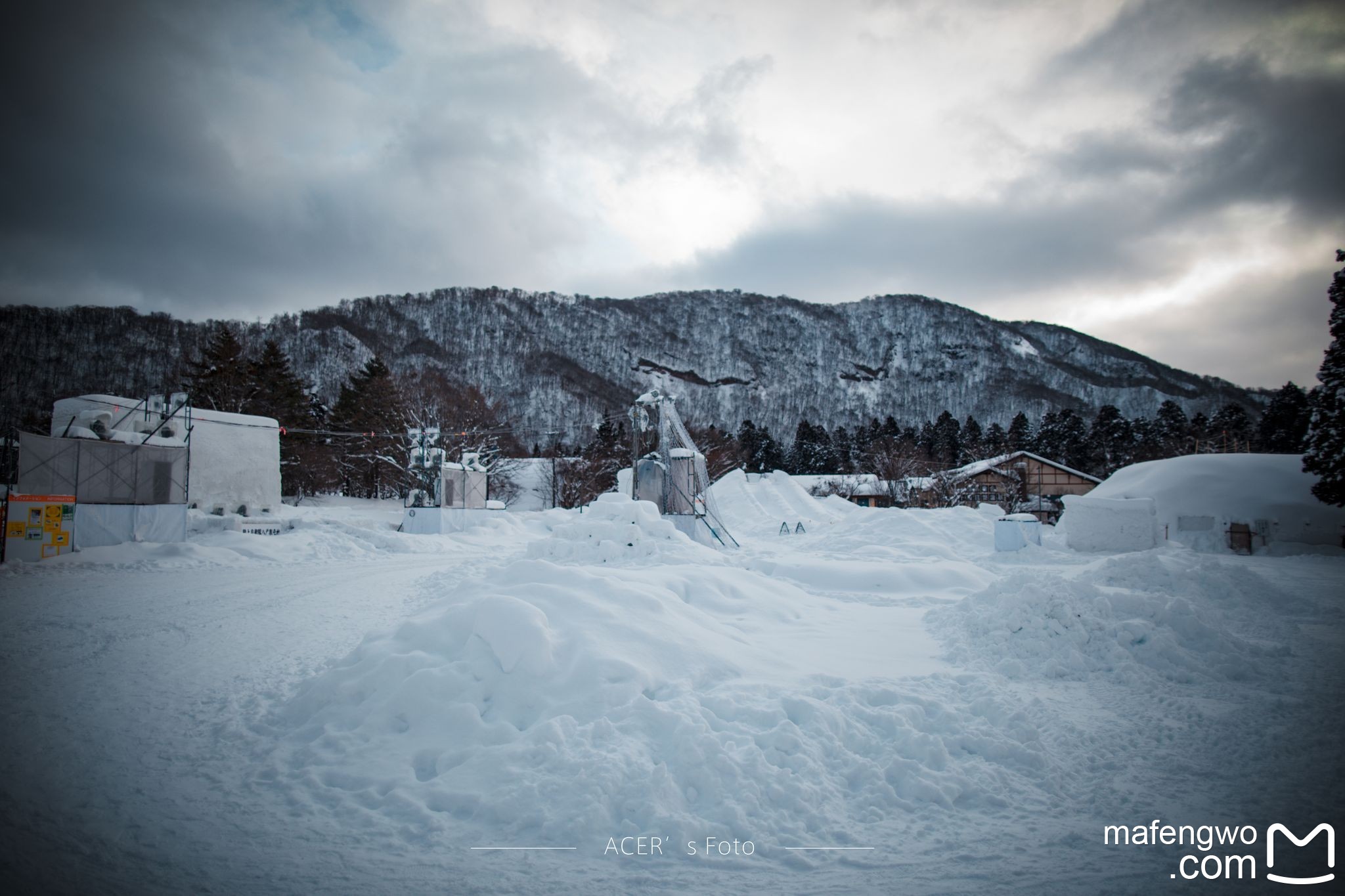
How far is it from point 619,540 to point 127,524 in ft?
50.1

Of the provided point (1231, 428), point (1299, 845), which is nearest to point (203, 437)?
point (1299, 845)

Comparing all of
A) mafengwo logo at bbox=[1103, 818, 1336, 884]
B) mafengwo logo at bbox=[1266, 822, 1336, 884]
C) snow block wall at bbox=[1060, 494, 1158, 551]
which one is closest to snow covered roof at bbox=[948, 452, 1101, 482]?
snow block wall at bbox=[1060, 494, 1158, 551]

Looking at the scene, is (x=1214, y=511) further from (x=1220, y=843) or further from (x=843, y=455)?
(x=843, y=455)

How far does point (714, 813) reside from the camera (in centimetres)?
369

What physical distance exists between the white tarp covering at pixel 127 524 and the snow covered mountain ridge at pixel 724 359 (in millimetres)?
34480

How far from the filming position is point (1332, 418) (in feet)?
72.0

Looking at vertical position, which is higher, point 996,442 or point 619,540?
point 996,442

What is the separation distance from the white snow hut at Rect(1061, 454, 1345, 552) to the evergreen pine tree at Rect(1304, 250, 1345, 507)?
1539mm

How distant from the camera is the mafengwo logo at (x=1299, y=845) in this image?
3168 mm

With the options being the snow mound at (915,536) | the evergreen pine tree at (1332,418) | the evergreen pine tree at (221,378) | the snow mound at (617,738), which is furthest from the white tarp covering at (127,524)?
the evergreen pine tree at (1332,418)

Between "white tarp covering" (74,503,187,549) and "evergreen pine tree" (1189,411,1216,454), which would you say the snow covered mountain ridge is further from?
"white tarp covering" (74,503,187,549)

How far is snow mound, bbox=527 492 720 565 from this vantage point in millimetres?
14695

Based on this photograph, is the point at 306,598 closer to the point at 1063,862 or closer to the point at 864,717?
the point at 864,717

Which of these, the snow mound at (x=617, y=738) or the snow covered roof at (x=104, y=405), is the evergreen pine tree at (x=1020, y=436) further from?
the snow covered roof at (x=104, y=405)
